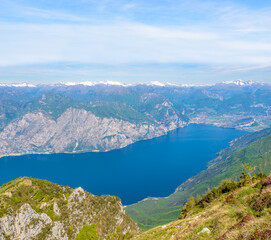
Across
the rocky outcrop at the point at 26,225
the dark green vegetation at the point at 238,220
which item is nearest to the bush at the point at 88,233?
the rocky outcrop at the point at 26,225

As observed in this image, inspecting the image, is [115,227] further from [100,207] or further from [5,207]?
[5,207]

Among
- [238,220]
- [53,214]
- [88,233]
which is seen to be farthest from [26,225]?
[238,220]

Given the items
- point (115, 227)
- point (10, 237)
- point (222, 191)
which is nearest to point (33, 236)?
point (10, 237)

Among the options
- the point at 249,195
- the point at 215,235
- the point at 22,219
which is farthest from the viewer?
the point at 22,219

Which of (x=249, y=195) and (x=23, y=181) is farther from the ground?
(x=249, y=195)

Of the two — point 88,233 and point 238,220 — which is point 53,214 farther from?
point 238,220

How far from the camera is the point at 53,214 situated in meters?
80.6

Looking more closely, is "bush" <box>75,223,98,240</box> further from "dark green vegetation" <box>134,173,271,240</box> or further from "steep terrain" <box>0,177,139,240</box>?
"dark green vegetation" <box>134,173,271,240</box>

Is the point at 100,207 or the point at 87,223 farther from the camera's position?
the point at 100,207

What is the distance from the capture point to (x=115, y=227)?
94375 mm

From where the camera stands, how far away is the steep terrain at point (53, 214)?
243 feet

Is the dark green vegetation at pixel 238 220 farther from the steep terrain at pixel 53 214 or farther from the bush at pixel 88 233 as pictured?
the bush at pixel 88 233

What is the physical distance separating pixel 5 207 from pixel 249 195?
8295 centimetres

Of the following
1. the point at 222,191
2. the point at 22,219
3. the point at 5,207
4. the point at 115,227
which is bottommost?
the point at 115,227
